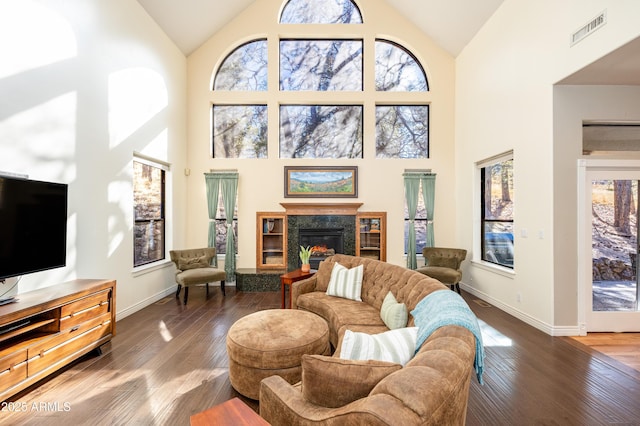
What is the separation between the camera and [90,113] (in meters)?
3.69

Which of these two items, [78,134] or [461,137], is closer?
[78,134]

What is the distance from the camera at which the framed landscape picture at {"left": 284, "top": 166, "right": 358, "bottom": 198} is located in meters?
6.28

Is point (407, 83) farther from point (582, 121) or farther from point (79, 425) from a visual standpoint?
point (79, 425)

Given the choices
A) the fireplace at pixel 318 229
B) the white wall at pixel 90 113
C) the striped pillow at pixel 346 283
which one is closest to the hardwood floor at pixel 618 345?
the striped pillow at pixel 346 283

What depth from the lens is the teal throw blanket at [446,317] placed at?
64.9 inches

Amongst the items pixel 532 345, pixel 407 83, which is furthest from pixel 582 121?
pixel 407 83

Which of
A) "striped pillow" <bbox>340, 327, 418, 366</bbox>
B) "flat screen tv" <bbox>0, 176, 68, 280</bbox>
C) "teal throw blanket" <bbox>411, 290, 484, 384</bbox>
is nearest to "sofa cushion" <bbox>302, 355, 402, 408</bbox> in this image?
"striped pillow" <bbox>340, 327, 418, 366</bbox>

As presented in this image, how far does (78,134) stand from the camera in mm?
3508

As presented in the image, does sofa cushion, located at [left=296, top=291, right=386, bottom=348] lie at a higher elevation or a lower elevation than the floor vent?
higher

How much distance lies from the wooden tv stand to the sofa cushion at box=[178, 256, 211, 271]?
6.80 ft

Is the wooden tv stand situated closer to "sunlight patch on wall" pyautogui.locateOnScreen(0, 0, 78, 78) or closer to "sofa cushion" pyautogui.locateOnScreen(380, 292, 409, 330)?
"sunlight patch on wall" pyautogui.locateOnScreen(0, 0, 78, 78)

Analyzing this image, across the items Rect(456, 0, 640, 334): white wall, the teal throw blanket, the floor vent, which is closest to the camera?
the teal throw blanket

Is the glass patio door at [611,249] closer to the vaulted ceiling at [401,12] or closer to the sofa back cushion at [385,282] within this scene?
the sofa back cushion at [385,282]

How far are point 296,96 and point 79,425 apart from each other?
19.7 ft
